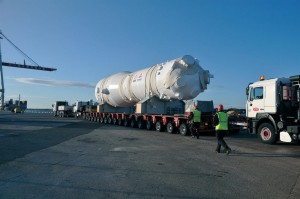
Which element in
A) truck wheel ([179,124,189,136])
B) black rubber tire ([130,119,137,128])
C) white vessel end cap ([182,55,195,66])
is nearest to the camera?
truck wheel ([179,124,189,136])

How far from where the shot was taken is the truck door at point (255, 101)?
1353cm

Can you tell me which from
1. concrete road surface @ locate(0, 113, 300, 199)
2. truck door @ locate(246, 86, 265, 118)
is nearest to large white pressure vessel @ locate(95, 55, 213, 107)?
truck door @ locate(246, 86, 265, 118)

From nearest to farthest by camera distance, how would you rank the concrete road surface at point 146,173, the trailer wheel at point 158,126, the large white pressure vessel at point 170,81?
the concrete road surface at point 146,173
the large white pressure vessel at point 170,81
the trailer wheel at point 158,126

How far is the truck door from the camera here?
13531mm

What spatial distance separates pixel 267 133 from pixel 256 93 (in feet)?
6.49

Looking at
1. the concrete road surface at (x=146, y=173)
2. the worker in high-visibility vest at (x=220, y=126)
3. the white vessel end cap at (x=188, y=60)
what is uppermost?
the white vessel end cap at (x=188, y=60)

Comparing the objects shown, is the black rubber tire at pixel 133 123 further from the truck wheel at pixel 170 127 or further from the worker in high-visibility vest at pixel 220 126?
the worker in high-visibility vest at pixel 220 126

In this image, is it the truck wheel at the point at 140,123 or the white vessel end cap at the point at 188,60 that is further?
the truck wheel at the point at 140,123

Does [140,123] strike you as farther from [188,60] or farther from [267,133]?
[267,133]

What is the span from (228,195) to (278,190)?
1138mm

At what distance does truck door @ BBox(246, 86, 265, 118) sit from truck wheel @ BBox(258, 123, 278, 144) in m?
0.71

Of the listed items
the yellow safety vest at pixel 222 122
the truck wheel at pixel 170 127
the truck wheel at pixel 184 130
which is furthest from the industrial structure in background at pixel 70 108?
the yellow safety vest at pixel 222 122

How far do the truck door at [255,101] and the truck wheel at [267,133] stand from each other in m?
0.71

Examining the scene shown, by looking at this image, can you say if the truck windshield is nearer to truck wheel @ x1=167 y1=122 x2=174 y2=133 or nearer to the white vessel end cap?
the white vessel end cap
